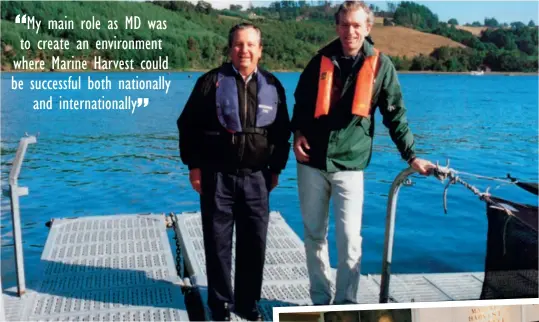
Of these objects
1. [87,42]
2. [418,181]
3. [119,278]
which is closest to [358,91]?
[119,278]

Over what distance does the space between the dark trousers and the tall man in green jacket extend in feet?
0.75

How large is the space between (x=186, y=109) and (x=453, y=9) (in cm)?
307

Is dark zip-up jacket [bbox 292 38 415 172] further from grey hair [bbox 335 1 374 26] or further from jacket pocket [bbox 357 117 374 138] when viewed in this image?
grey hair [bbox 335 1 374 26]

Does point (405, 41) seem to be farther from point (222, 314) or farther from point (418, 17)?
point (222, 314)

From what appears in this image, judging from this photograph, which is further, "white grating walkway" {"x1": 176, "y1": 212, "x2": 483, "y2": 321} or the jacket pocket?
"white grating walkway" {"x1": 176, "y1": 212, "x2": 483, "y2": 321}

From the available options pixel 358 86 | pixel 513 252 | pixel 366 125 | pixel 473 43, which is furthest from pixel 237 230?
pixel 473 43

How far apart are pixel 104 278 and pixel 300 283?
1.16 m

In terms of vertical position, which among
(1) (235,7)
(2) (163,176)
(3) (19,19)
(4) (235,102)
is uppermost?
(1) (235,7)

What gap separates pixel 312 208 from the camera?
2764 millimetres

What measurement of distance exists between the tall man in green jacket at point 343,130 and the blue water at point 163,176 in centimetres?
206

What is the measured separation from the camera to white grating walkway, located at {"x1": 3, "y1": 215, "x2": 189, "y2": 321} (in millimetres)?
3062

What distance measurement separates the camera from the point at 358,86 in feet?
8.50

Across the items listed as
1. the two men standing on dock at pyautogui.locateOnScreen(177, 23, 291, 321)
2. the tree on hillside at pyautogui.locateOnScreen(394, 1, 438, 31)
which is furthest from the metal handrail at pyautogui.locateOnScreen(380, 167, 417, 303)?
the tree on hillside at pyautogui.locateOnScreen(394, 1, 438, 31)

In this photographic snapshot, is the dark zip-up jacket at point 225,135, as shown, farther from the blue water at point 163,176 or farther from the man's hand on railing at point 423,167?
the blue water at point 163,176
